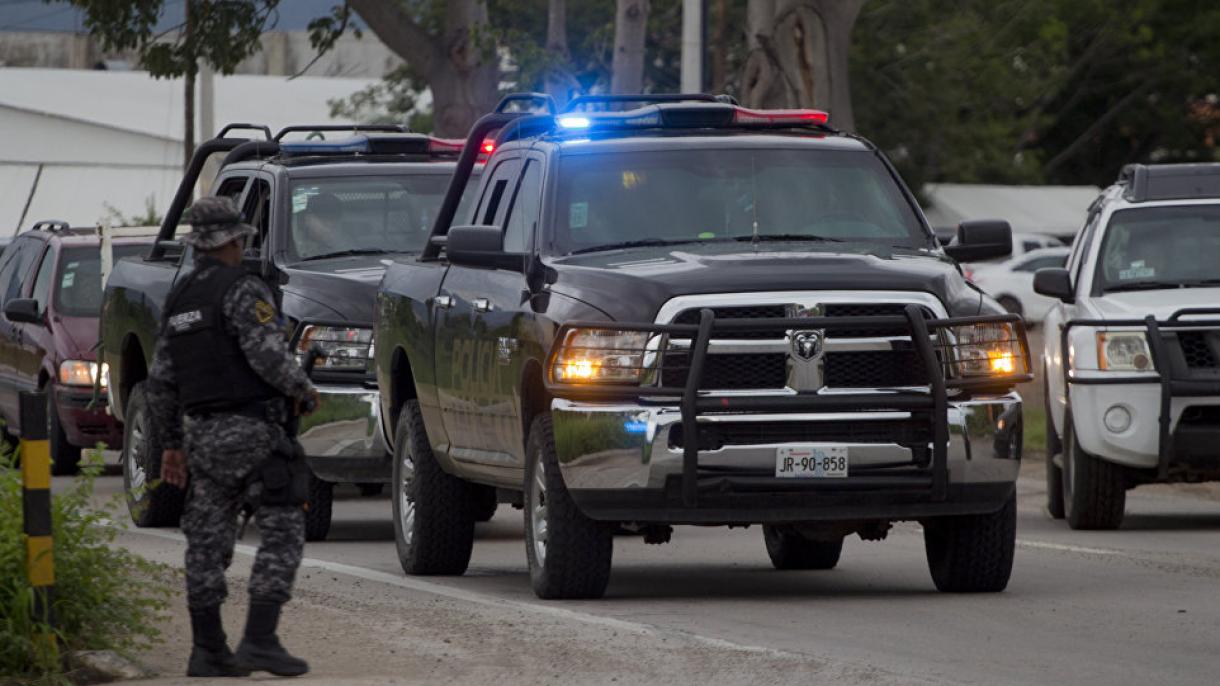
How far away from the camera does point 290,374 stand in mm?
8312

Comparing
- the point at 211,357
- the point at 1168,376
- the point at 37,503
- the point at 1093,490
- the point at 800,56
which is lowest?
the point at 1093,490

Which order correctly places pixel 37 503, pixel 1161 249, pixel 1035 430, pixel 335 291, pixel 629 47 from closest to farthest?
1. pixel 37 503
2. pixel 335 291
3. pixel 1161 249
4. pixel 1035 430
5. pixel 629 47

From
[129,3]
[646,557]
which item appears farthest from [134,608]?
[129,3]

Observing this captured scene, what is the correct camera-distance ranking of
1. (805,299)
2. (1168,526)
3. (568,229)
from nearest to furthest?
(805,299) → (568,229) → (1168,526)

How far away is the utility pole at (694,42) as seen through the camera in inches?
1027

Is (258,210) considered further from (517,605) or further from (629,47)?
(629,47)

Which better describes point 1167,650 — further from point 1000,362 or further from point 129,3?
point 129,3

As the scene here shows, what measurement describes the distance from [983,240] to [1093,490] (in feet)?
12.8

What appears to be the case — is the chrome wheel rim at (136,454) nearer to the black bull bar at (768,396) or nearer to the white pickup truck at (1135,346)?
the white pickup truck at (1135,346)

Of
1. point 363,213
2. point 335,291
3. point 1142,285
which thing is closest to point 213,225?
point 335,291

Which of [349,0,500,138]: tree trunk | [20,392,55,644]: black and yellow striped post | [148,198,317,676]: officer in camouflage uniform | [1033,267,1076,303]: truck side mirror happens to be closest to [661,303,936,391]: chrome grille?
[148,198,317,676]: officer in camouflage uniform

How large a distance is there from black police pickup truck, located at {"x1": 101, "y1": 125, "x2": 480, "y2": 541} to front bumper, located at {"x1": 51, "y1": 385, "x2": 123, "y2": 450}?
2.52 m

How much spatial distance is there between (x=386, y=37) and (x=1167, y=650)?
72.7 ft

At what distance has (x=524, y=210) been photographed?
11617mm
